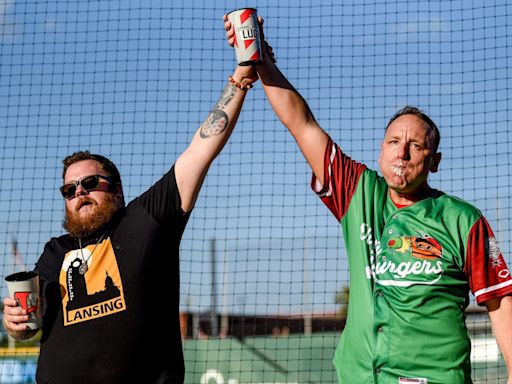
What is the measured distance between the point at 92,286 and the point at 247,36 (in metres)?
1.21

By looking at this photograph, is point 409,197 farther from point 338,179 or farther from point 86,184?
point 86,184

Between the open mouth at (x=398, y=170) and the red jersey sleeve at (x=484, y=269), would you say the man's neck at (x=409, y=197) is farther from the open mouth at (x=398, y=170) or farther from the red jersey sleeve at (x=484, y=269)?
the red jersey sleeve at (x=484, y=269)

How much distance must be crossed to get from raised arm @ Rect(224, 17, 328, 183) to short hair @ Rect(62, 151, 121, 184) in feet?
2.68

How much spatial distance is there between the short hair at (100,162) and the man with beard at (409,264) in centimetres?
99

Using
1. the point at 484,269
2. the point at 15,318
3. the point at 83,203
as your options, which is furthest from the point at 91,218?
the point at 484,269

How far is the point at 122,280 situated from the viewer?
11.9 feet

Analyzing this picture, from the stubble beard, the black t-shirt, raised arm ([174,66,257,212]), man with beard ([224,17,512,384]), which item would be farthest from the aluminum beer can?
the stubble beard

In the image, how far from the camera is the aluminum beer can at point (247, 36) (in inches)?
140

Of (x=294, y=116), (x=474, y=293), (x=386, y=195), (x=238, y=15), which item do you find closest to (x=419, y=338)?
(x=474, y=293)

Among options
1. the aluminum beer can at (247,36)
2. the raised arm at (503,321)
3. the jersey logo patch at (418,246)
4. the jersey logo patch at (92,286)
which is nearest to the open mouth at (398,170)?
the jersey logo patch at (418,246)

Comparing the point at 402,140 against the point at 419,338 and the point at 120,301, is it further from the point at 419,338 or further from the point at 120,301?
the point at 120,301

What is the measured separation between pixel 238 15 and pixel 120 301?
49.4 inches

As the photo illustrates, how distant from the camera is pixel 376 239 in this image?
10.8 feet

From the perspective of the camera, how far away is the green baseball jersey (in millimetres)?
3100
